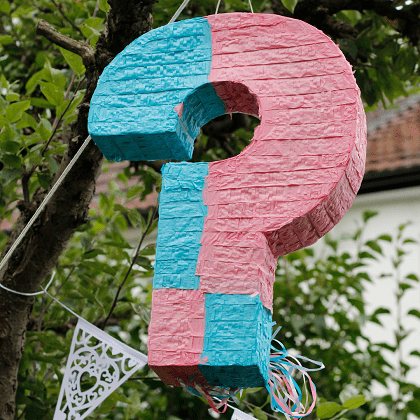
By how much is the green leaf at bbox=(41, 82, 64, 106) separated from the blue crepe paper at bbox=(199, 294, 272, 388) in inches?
38.4

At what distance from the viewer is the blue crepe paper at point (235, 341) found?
92 centimetres

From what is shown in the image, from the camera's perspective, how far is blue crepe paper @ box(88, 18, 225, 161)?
1.09 m

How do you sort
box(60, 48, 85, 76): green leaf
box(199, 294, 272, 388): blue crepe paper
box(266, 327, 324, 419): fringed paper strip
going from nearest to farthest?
box(199, 294, 272, 388): blue crepe paper < box(266, 327, 324, 419): fringed paper strip < box(60, 48, 85, 76): green leaf

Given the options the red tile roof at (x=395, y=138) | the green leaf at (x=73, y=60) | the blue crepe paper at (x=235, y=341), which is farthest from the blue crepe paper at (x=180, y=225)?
the red tile roof at (x=395, y=138)

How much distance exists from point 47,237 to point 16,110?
0.40m

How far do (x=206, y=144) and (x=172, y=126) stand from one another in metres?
1.31

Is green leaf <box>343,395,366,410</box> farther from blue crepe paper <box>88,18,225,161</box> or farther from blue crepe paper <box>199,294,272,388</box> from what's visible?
blue crepe paper <box>88,18,225,161</box>

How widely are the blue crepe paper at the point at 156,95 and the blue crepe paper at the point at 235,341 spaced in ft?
1.21

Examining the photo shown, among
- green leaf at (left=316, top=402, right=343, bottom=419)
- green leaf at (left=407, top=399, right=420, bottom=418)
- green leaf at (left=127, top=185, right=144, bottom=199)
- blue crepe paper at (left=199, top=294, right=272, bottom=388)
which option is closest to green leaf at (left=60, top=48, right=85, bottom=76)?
green leaf at (left=127, top=185, right=144, bottom=199)

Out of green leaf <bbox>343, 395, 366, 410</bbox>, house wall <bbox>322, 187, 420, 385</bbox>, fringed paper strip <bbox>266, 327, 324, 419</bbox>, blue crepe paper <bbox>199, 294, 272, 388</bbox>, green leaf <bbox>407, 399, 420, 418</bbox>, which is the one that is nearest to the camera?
blue crepe paper <bbox>199, 294, 272, 388</bbox>

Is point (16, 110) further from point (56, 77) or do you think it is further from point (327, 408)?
point (327, 408)

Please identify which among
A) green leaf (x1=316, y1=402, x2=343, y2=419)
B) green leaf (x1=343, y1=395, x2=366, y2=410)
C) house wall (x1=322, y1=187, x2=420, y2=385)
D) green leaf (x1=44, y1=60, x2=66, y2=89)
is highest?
green leaf (x1=44, y1=60, x2=66, y2=89)

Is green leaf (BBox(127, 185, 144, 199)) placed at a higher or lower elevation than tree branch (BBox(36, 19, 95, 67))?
lower

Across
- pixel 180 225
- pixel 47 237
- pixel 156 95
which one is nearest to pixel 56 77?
pixel 47 237
